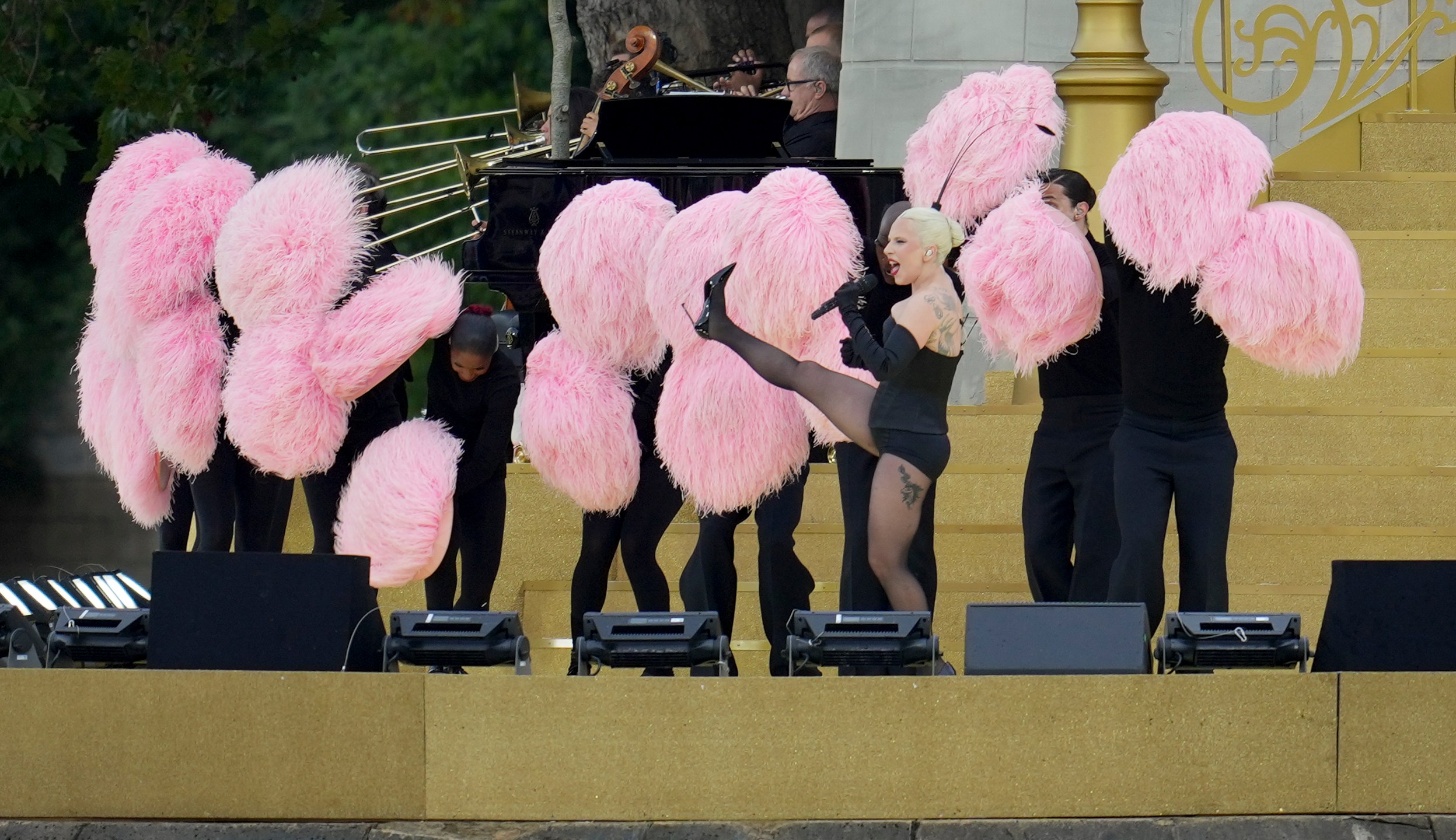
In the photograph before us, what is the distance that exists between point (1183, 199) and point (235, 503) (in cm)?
295

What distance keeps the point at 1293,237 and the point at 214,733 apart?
9.90ft

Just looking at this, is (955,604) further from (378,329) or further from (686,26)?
(686,26)

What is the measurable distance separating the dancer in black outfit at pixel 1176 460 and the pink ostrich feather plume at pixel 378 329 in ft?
6.48

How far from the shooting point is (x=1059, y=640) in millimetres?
5348

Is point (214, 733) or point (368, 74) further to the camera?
point (368, 74)

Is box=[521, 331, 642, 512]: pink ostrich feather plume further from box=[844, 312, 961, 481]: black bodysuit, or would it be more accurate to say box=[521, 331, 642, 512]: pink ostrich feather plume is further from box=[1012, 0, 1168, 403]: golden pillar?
box=[1012, 0, 1168, 403]: golden pillar

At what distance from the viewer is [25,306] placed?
14438 mm

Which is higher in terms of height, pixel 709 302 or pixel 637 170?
pixel 637 170

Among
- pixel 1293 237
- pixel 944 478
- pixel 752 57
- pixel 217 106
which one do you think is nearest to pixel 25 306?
pixel 217 106

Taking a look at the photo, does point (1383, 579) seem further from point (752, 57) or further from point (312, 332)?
point (752, 57)

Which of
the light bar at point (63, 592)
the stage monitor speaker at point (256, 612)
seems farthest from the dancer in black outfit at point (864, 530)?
the light bar at point (63, 592)

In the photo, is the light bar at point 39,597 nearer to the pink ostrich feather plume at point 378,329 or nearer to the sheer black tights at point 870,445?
the pink ostrich feather plume at point 378,329

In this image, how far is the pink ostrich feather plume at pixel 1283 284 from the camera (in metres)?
5.84

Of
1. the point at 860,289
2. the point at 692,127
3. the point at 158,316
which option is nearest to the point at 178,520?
the point at 158,316
